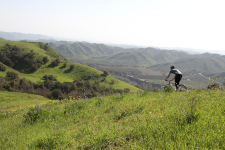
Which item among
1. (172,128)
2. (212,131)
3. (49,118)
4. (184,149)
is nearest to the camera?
(184,149)

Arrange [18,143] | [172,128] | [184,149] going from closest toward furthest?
[184,149] < [172,128] < [18,143]

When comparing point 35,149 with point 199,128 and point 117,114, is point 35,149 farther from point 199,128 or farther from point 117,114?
point 199,128

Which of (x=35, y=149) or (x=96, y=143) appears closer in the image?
(x=96, y=143)

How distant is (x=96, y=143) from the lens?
12.1 ft

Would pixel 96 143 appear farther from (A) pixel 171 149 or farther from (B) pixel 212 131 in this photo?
(B) pixel 212 131

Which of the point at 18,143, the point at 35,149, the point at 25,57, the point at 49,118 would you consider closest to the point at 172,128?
the point at 35,149

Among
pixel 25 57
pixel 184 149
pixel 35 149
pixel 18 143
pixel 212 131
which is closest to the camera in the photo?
pixel 184 149

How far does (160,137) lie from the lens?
3.47 metres

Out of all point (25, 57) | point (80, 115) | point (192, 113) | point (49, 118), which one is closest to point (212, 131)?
point (192, 113)

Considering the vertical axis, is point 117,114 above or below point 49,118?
above

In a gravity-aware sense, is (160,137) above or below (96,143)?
above

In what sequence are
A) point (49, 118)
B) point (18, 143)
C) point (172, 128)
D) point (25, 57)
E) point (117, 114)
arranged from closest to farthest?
point (172, 128), point (18, 143), point (117, 114), point (49, 118), point (25, 57)

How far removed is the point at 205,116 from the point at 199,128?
85cm

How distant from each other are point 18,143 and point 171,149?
545 centimetres
